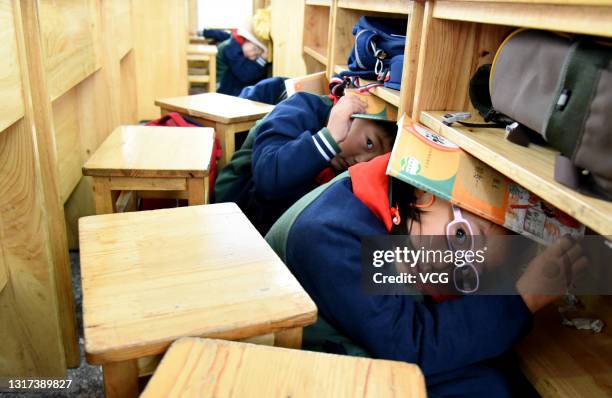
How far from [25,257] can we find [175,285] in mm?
695

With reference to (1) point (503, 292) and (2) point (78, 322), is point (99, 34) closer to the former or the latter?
(2) point (78, 322)

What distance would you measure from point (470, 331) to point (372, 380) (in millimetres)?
311

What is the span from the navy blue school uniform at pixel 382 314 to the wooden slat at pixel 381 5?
1.56 ft

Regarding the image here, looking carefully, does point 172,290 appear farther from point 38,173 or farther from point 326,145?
point 326,145

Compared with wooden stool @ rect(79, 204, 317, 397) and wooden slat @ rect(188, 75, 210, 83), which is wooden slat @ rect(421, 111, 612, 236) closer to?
wooden stool @ rect(79, 204, 317, 397)

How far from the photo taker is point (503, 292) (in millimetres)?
946

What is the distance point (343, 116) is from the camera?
148 centimetres

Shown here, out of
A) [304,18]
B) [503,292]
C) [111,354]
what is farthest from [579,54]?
[304,18]

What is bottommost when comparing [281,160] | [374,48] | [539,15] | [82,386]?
[82,386]

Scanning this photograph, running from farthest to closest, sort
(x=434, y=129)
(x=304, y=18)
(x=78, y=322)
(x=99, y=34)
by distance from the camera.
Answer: (x=304, y=18) < (x=99, y=34) < (x=78, y=322) < (x=434, y=129)

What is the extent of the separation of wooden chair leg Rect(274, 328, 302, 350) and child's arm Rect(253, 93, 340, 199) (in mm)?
764

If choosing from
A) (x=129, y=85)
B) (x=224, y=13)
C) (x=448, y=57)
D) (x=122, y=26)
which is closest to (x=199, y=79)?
(x=129, y=85)

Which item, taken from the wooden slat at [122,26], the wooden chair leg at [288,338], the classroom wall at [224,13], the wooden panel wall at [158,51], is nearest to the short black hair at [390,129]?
the wooden chair leg at [288,338]

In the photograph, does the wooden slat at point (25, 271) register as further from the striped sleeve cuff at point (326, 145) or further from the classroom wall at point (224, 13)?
the classroom wall at point (224, 13)
